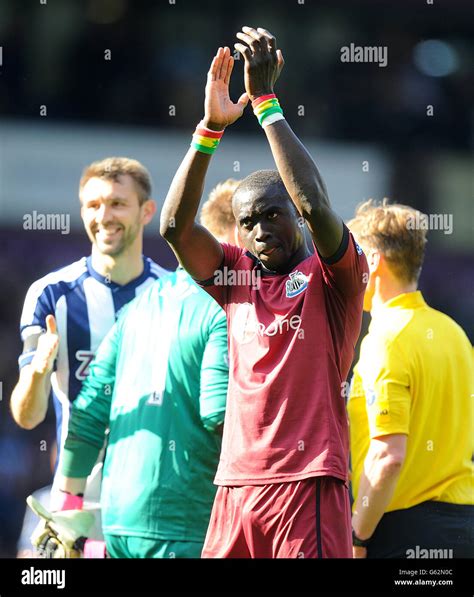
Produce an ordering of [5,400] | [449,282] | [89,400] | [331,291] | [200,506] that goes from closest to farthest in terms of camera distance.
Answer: [331,291]
[200,506]
[89,400]
[5,400]
[449,282]

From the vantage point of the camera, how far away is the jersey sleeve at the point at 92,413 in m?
3.81

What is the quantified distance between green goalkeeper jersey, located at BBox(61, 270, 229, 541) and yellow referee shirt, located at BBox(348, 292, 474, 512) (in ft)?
1.93

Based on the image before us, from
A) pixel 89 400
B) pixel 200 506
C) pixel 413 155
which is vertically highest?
pixel 413 155

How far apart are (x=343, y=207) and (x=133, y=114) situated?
179 cm

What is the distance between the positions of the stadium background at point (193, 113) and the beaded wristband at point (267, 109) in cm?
305

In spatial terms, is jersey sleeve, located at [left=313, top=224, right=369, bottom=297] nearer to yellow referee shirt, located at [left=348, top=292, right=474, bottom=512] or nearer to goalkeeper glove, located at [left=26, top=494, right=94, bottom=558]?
yellow referee shirt, located at [left=348, top=292, right=474, bottom=512]

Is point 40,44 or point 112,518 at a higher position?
point 40,44

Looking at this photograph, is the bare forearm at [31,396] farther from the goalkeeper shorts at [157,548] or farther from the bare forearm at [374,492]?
the bare forearm at [374,492]

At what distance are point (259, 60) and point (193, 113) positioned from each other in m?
4.51

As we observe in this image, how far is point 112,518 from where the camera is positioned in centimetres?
357

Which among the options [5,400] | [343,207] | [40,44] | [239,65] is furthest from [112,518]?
[40,44]

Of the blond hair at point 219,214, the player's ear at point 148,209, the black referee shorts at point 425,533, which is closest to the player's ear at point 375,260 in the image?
the blond hair at point 219,214

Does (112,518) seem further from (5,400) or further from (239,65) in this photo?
(239,65)

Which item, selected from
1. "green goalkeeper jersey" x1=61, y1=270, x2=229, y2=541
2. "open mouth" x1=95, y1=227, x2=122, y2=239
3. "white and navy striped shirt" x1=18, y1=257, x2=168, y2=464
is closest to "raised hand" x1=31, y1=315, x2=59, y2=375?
"white and navy striped shirt" x1=18, y1=257, x2=168, y2=464
